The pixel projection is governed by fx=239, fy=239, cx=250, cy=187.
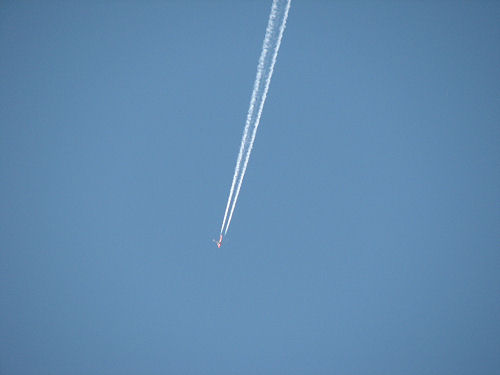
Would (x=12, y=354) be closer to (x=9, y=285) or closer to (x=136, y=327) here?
(x=9, y=285)

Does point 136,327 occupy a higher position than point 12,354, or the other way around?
point 136,327

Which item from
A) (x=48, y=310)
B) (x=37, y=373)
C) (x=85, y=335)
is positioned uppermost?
(x=48, y=310)

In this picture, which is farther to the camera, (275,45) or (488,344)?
(488,344)

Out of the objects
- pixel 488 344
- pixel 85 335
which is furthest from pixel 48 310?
pixel 488 344

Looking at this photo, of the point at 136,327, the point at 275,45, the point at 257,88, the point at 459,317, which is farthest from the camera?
the point at 459,317

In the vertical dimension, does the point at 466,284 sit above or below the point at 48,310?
above

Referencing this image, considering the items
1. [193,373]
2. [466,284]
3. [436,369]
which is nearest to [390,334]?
[436,369]

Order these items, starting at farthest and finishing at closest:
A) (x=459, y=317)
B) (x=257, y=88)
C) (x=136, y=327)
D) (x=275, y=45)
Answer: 1. (x=459, y=317)
2. (x=136, y=327)
3. (x=257, y=88)
4. (x=275, y=45)

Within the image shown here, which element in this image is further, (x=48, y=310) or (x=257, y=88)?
(x=48, y=310)

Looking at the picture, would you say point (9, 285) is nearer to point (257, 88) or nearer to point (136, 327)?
point (136, 327)
